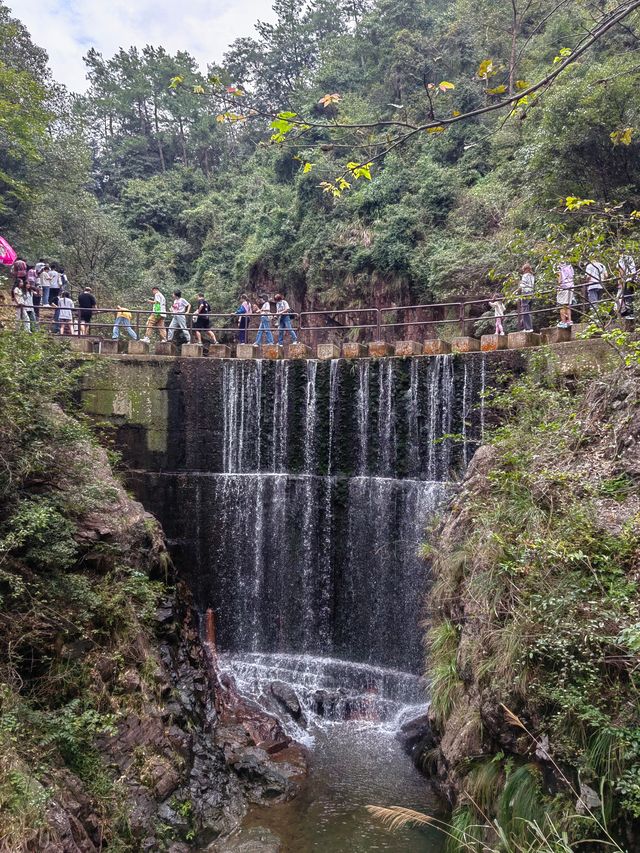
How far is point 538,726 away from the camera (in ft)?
13.1

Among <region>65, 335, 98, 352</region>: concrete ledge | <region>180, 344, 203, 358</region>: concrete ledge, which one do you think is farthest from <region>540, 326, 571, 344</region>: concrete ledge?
Result: <region>65, 335, 98, 352</region>: concrete ledge

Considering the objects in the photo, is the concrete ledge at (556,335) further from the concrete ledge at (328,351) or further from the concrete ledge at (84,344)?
the concrete ledge at (84,344)

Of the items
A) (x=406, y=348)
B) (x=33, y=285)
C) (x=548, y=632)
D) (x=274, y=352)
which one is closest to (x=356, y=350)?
(x=406, y=348)

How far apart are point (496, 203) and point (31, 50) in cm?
1697

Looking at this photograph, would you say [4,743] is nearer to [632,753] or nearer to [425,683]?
[632,753]

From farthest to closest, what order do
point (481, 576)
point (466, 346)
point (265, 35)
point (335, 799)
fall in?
point (265, 35), point (466, 346), point (335, 799), point (481, 576)

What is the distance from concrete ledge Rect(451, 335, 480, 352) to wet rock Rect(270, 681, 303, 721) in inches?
249

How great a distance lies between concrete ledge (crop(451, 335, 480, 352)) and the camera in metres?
9.98

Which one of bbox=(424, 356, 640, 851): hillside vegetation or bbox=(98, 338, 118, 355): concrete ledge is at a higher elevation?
bbox=(98, 338, 118, 355): concrete ledge

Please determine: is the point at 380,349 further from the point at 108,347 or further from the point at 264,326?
the point at 108,347

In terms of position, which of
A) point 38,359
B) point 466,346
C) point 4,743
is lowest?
point 4,743

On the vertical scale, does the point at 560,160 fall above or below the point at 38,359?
above

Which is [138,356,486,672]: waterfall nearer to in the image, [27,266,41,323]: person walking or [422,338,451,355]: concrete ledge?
[422,338,451,355]: concrete ledge

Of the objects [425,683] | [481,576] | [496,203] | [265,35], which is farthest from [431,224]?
[265,35]
